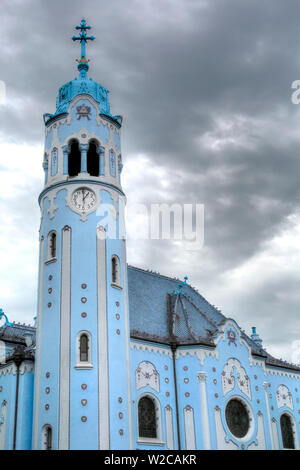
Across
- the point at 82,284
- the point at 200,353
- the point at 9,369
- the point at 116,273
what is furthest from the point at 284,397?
the point at 9,369

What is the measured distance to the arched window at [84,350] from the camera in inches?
1204

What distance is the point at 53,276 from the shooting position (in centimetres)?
3325

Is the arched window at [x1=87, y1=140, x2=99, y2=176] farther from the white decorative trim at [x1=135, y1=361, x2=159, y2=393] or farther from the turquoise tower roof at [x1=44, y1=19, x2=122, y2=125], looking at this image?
the white decorative trim at [x1=135, y1=361, x2=159, y2=393]

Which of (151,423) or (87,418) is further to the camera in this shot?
(151,423)

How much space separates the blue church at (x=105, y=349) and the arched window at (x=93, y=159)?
68 mm

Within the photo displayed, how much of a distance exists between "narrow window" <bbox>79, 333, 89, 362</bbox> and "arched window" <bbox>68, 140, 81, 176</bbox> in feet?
36.9

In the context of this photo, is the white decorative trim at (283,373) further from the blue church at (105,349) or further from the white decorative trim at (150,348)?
the white decorative trim at (150,348)

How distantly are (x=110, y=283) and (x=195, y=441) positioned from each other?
11.0 m

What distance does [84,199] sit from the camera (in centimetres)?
3497

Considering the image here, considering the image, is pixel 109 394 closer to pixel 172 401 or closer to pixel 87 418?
pixel 87 418

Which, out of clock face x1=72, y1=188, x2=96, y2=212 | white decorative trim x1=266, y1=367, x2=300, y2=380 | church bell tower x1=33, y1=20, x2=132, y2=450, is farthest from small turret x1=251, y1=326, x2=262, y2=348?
clock face x1=72, y1=188, x2=96, y2=212

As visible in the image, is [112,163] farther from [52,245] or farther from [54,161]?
[52,245]
